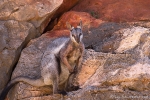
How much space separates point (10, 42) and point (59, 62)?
1.42 meters

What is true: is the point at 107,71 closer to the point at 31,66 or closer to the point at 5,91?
the point at 31,66

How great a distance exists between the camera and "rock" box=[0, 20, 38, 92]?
22.5 ft

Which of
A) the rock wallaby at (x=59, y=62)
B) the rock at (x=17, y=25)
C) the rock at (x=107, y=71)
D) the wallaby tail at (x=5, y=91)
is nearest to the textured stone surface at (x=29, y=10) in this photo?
the rock at (x=17, y=25)

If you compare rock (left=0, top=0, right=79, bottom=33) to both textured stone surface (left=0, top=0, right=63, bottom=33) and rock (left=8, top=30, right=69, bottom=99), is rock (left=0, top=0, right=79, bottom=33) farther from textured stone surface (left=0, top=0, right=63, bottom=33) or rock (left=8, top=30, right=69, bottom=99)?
rock (left=8, top=30, right=69, bottom=99)

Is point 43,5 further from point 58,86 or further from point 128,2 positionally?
point 128,2

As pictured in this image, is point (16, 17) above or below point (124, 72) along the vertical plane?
above

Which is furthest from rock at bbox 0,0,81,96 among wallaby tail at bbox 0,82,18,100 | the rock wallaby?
the rock wallaby

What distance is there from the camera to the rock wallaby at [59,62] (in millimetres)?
6152

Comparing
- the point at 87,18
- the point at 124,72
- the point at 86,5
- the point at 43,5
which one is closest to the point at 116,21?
the point at 87,18

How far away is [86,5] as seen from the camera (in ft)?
31.8

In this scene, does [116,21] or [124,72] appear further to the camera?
[116,21]

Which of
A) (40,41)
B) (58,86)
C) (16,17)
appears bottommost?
(58,86)

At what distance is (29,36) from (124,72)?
268cm

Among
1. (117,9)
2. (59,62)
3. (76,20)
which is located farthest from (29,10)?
(117,9)
